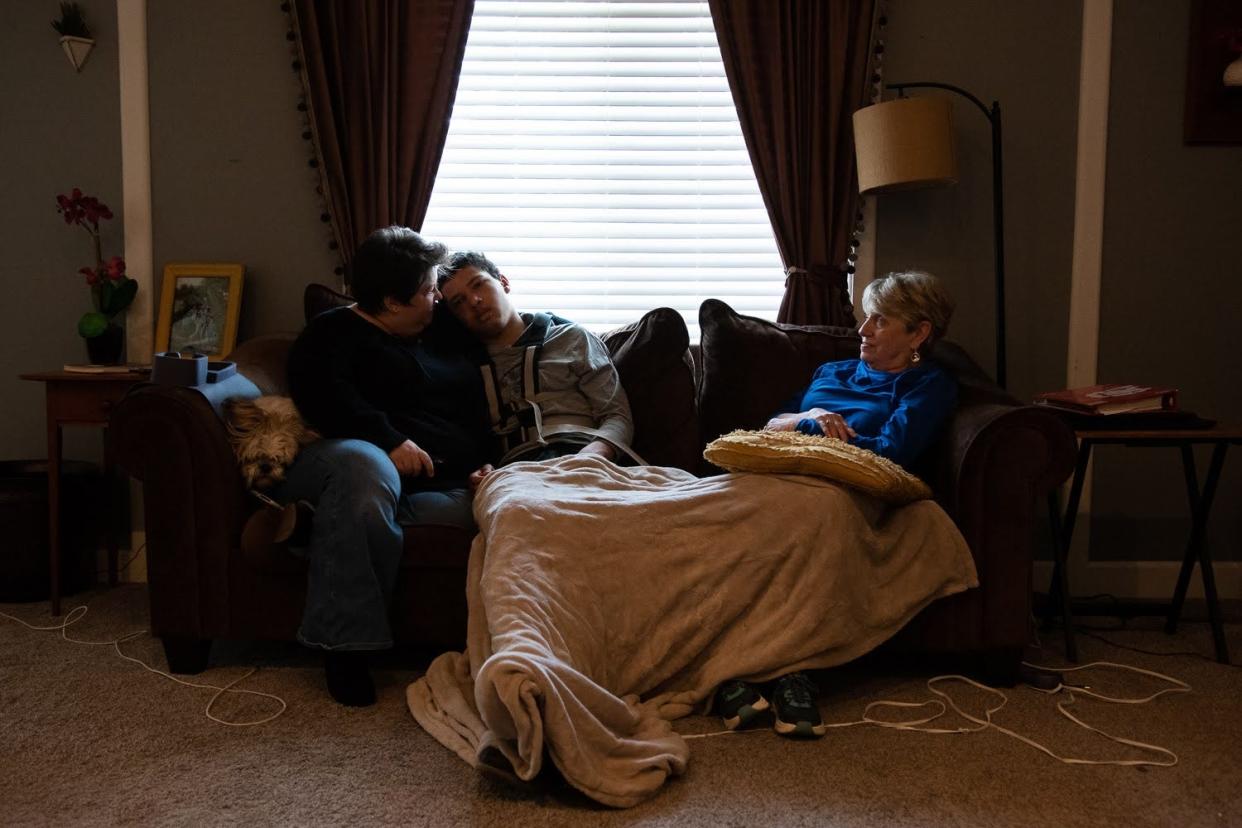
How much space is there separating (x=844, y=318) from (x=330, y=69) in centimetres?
188

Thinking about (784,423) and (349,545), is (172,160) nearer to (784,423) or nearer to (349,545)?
(349,545)

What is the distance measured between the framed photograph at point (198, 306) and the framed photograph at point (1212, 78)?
322 cm

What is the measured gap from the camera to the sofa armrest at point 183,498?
2.39m

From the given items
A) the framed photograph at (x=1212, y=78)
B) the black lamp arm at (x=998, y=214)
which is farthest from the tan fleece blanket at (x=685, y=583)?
the framed photograph at (x=1212, y=78)

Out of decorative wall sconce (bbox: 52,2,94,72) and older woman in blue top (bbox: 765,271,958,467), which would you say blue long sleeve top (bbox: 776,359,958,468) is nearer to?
older woman in blue top (bbox: 765,271,958,467)

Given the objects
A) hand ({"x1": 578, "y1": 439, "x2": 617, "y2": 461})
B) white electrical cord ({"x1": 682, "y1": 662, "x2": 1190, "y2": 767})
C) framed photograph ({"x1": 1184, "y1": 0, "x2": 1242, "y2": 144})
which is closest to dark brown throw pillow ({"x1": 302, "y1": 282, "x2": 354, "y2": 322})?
hand ({"x1": 578, "y1": 439, "x2": 617, "y2": 461})

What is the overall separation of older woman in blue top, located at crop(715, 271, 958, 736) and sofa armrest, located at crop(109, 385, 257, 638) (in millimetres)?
1385

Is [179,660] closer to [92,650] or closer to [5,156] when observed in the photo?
[92,650]

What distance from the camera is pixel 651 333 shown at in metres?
3.05

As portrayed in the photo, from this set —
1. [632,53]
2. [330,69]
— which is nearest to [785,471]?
[632,53]

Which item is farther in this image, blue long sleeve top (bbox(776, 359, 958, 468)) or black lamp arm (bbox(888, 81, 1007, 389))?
black lamp arm (bbox(888, 81, 1007, 389))

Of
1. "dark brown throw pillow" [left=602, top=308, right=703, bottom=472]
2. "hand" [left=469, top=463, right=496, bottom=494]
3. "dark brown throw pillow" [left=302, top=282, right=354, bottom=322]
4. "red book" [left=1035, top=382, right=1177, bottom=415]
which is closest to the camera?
"hand" [left=469, top=463, right=496, bottom=494]

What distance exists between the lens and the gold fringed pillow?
2301mm

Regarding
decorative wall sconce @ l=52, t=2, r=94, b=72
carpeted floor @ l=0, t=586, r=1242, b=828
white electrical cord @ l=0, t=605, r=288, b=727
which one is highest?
decorative wall sconce @ l=52, t=2, r=94, b=72
